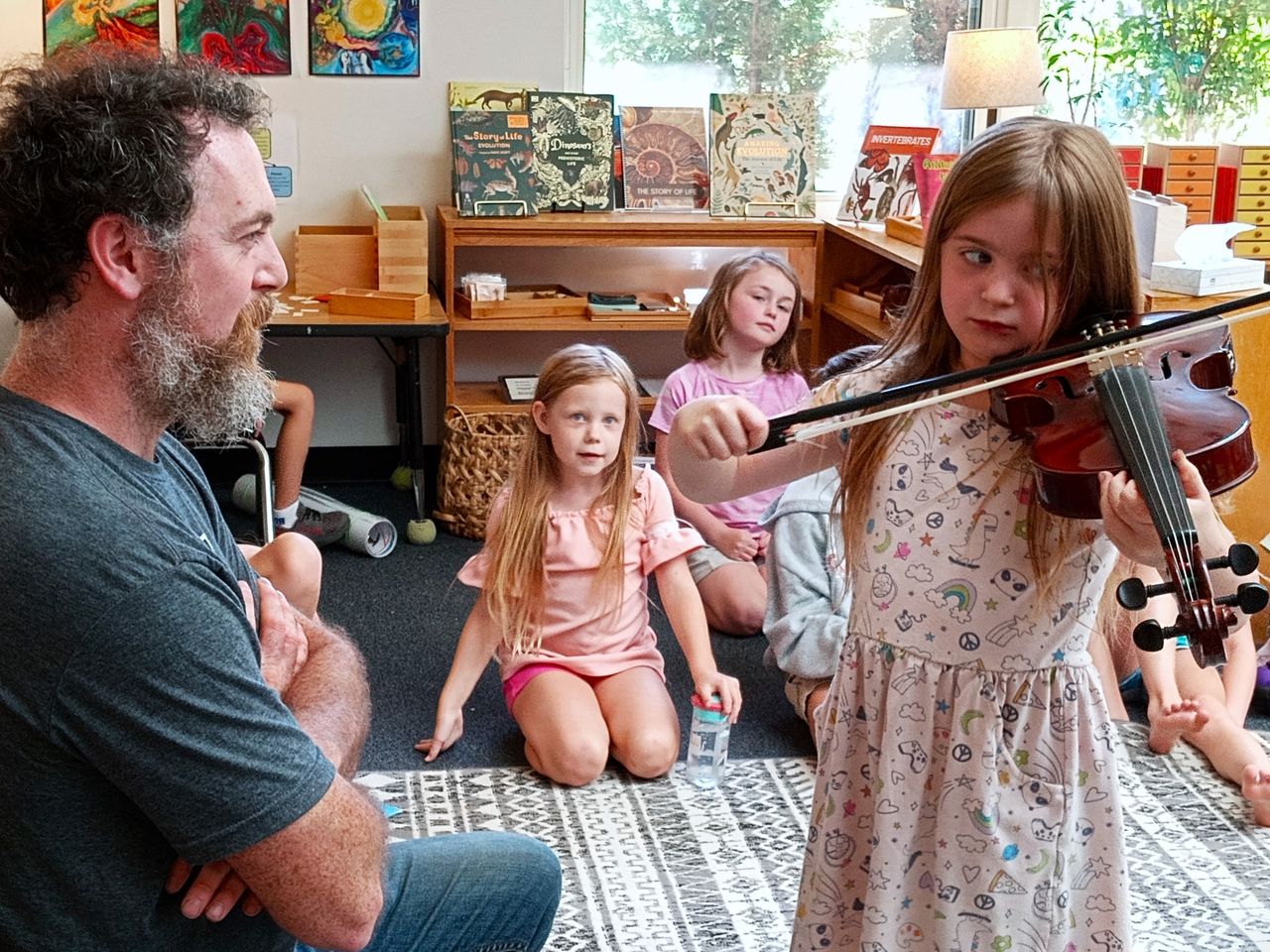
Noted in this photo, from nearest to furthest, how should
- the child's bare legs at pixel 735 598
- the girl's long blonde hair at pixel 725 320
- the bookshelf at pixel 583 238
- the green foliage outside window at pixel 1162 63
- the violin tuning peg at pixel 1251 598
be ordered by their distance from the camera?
the violin tuning peg at pixel 1251 598 < the child's bare legs at pixel 735 598 < the girl's long blonde hair at pixel 725 320 < the bookshelf at pixel 583 238 < the green foliage outside window at pixel 1162 63

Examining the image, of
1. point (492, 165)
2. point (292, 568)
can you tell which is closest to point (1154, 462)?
point (292, 568)

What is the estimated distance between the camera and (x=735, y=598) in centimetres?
328

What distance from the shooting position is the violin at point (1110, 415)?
1.34 metres

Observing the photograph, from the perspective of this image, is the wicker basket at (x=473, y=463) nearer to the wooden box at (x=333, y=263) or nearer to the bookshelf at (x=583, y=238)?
the bookshelf at (x=583, y=238)

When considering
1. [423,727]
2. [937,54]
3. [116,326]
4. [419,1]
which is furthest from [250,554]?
[937,54]

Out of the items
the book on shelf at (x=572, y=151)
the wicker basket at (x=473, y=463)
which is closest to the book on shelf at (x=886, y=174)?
the book on shelf at (x=572, y=151)

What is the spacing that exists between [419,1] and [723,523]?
6.03ft

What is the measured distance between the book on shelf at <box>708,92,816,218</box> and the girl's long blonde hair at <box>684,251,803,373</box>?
0.75 m

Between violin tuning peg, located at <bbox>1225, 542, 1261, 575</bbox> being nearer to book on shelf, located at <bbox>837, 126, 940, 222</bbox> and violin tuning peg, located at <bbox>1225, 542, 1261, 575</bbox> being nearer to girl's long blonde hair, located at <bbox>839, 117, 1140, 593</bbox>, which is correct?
girl's long blonde hair, located at <bbox>839, 117, 1140, 593</bbox>

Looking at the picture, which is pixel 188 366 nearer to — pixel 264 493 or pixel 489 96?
pixel 264 493

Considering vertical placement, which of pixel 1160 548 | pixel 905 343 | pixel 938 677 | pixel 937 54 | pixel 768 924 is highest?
pixel 937 54

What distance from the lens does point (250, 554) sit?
7.63ft

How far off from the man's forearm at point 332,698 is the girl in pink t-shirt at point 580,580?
109cm

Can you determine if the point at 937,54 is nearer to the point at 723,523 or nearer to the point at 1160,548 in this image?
the point at 723,523
